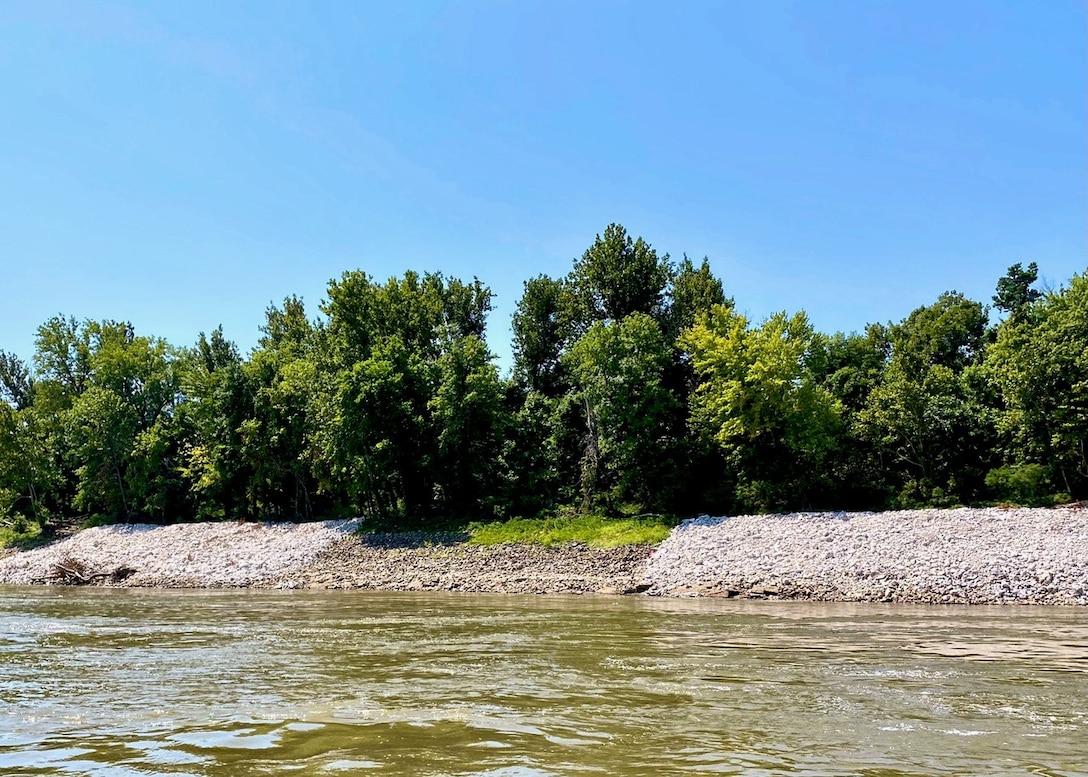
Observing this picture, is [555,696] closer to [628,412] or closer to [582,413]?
[628,412]

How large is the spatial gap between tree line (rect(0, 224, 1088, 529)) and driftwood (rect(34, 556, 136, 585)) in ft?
39.4

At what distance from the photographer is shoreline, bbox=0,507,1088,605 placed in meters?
23.6

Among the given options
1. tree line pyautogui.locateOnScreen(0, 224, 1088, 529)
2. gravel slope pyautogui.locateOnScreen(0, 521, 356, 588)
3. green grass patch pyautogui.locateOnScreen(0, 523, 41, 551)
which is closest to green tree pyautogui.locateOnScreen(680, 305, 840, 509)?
tree line pyautogui.locateOnScreen(0, 224, 1088, 529)

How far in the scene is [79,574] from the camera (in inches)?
1419

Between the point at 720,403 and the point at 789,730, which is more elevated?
the point at 720,403

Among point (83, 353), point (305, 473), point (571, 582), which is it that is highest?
point (83, 353)

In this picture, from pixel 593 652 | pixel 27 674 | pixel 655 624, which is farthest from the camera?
pixel 655 624

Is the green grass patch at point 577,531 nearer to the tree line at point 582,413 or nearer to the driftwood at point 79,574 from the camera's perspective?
the tree line at point 582,413

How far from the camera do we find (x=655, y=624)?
17.8 m

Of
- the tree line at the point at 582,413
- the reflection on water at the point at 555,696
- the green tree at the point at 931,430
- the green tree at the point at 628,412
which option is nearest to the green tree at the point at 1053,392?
the tree line at the point at 582,413

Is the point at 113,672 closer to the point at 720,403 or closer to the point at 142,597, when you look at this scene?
the point at 142,597

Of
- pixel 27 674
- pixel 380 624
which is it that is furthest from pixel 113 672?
pixel 380 624

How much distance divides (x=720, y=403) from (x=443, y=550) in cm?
1625

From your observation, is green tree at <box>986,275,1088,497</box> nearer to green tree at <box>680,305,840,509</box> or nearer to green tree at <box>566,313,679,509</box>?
green tree at <box>680,305,840,509</box>
